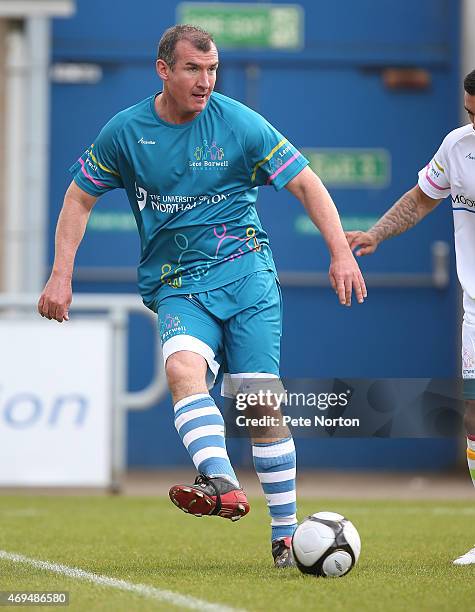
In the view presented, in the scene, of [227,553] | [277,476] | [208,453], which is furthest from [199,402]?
[227,553]

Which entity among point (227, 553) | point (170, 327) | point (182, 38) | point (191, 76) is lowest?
point (227, 553)

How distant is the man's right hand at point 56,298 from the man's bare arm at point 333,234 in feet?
3.32

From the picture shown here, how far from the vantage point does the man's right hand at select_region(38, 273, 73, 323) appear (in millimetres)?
5543

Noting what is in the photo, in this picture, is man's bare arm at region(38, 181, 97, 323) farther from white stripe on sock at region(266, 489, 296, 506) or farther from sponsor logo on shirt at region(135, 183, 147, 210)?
white stripe on sock at region(266, 489, 296, 506)

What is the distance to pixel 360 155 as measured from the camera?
12234 millimetres

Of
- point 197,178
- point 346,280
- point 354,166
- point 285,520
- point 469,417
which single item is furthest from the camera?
point 354,166

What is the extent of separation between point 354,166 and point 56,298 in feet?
23.1

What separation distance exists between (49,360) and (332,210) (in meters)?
4.59

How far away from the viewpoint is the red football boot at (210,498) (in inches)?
189

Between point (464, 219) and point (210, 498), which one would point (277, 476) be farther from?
point (464, 219)

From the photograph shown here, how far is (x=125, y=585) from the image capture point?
4938 millimetres

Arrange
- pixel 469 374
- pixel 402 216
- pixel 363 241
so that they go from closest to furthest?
pixel 469 374
pixel 363 241
pixel 402 216

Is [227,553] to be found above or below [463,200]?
below

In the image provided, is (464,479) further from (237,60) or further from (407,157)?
(237,60)
